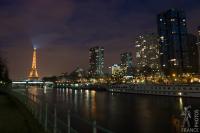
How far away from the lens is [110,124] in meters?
31.2

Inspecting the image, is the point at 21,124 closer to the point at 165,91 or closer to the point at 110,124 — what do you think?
the point at 110,124

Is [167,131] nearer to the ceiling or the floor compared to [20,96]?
nearer to the floor

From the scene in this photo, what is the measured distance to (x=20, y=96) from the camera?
37.1m

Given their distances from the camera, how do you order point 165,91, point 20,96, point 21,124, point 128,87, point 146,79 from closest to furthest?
point 21,124
point 20,96
point 165,91
point 128,87
point 146,79

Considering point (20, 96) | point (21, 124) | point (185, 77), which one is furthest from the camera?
point (185, 77)

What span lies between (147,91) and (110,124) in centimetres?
6799

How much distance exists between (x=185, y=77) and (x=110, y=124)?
490 feet

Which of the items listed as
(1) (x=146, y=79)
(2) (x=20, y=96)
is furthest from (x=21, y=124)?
(1) (x=146, y=79)

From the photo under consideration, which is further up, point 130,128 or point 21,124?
point 21,124

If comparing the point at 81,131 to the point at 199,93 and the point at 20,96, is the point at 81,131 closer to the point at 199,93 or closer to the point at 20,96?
the point at 20,96

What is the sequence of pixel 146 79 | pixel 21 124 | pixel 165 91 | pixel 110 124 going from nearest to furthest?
pixel 21 124, pixel 110 124, pixel 165 91, pixel 146 79

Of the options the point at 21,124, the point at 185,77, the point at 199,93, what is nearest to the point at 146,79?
the point at 185,77

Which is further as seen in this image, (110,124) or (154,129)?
(110,124)

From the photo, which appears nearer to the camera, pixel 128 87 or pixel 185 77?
pixel 128 87
